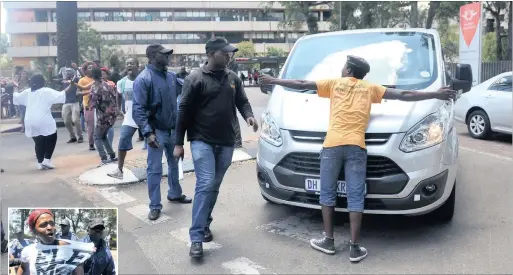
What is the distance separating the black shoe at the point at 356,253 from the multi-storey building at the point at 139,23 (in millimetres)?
53488

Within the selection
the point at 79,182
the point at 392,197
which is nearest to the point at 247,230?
the point at 392,197

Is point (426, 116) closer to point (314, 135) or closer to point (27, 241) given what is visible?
point (314, 135)

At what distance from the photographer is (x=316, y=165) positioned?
4297 millimetres

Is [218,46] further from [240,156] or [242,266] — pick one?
[240,156]

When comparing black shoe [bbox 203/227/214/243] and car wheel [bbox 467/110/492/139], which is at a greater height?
car wheel [bbox 467/110/492/139]

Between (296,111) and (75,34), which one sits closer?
(296,111)

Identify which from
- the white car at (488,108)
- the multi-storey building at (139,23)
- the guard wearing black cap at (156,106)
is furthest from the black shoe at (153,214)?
the multi-storey building at (139,23)

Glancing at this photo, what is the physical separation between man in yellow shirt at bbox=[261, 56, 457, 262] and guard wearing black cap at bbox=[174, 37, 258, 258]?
88 cm

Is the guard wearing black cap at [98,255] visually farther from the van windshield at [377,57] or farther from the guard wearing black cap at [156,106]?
the van windshield at [377,57]

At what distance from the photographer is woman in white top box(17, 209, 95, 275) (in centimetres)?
319

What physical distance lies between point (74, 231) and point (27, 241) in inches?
11.6

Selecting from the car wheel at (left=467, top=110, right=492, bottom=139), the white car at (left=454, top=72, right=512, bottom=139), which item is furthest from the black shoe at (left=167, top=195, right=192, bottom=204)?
the car wheel at (left=467, top=110, right=492, bottom=139)

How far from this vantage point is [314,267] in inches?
154

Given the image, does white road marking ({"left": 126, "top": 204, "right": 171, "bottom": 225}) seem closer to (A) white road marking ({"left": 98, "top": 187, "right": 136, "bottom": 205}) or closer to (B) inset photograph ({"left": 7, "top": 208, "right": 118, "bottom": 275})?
(A) white road marking ({"left": 98, "top": 187, "right": 136, "bottom": 205})
